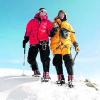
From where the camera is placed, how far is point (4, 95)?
12492 mm

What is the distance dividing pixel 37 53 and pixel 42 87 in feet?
8.09

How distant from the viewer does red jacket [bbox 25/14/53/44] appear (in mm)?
14461

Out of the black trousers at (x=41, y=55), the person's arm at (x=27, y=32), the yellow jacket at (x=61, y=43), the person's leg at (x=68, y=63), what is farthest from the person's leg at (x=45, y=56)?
the person's arm at (x=27, y=32)

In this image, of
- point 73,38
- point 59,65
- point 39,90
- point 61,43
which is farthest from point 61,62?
point 39,90

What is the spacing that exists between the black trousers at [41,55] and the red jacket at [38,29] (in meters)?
0.28

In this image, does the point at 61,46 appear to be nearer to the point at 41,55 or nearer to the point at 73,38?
the point at 73,38

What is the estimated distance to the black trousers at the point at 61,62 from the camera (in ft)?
46.0

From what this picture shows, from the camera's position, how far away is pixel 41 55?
1457cm

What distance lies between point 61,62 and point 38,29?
1652 millimetres

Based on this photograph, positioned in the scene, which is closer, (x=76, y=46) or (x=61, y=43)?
(x=61, y=43)

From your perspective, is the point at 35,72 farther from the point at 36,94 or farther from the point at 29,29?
the point at 36,94

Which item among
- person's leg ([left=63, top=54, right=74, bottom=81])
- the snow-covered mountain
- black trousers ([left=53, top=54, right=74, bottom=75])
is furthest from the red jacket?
the snow-covered mountain

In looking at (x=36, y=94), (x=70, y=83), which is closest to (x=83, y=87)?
(x=70, y=83)

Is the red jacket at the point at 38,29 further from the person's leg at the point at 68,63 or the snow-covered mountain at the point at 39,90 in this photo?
the snow-covered mountain at the point at 39,90
